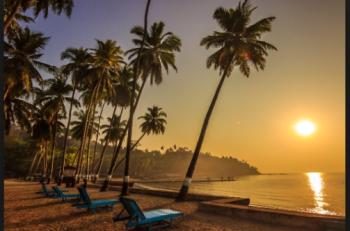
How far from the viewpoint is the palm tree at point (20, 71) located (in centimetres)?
2208

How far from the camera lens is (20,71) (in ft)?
72.7

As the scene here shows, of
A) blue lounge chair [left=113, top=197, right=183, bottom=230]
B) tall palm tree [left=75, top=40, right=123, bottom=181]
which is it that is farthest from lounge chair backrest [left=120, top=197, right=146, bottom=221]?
tall palm tree [left=75, top=40, right=123, bottom=181]

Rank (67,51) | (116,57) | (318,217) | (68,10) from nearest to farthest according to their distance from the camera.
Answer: (318,217) < (68,10) < (116,57) < (67,51)

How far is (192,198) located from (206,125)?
4.78 m

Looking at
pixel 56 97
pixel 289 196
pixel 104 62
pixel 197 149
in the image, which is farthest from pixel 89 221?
pixel 289 196

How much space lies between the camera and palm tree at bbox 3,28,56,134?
22078mm

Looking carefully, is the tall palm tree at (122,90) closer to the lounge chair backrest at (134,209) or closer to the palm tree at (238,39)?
the palm tree at (238,39)

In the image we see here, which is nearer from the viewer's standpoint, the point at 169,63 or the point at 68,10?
the point at 68,10

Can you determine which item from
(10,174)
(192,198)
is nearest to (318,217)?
(192,198)

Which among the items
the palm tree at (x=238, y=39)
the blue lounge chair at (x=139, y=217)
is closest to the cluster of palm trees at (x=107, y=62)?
the palm tree at (x=238, y=39)

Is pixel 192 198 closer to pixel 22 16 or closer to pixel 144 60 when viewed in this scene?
pixel 144 60

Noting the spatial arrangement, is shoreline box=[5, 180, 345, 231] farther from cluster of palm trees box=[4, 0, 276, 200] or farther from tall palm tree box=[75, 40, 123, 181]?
tall palm tree box=[75, 40, 123, 181]

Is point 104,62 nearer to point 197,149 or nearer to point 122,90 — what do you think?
point 122,90

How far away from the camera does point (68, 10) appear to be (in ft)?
64.1
